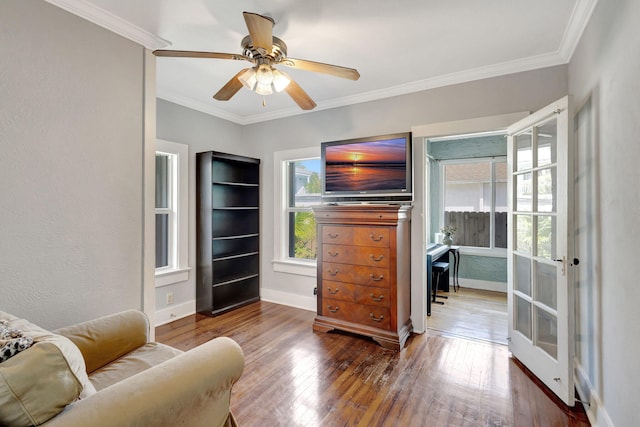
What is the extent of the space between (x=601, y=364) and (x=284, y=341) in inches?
91.6

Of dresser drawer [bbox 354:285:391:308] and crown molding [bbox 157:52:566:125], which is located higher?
crown molding [bbox 157:52:566:125]

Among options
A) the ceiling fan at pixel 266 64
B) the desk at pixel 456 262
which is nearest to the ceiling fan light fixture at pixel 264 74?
the ceiling fan at pixel 266 64

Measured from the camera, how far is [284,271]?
4.11 meters

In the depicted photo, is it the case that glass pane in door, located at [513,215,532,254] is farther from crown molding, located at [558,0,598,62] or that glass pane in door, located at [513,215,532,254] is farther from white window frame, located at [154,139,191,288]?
white window frame, located at [154,139,191,288]

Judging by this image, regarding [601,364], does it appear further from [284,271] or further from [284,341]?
[284,271]

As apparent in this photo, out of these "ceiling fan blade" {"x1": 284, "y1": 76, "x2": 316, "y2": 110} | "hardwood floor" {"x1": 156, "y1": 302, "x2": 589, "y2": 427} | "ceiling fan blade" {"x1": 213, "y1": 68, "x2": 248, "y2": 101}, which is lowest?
"hardwood floor" {"x1": 156, "y1": 302, "x2": 589, "y2": 427}

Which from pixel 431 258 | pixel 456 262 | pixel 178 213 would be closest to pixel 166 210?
pixel 178 213

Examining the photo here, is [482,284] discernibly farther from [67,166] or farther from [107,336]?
[67,166]

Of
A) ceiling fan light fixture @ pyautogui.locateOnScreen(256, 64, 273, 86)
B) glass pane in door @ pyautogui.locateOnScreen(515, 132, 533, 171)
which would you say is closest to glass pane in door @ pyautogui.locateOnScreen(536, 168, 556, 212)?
glass pane in door @ pyautogui.locateOnScreen(515, 132, 533, 171)

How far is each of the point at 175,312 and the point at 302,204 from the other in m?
2.02

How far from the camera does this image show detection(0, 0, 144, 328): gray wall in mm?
1675

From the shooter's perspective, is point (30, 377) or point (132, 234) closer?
point (30, 377)

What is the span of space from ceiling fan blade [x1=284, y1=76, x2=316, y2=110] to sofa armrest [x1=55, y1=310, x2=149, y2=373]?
1.80m

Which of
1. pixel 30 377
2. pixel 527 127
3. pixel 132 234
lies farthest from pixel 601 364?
pixel 132 234
